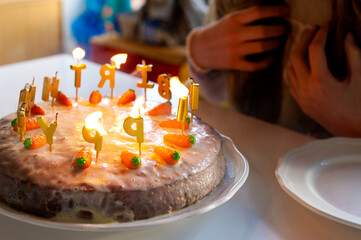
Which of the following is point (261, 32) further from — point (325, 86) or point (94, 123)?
point (94, 123)

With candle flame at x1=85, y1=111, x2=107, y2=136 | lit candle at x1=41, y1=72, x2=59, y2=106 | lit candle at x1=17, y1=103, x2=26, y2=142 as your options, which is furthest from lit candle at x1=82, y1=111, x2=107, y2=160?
lit candle at x1=41, y1=72, x2=59, y2=106

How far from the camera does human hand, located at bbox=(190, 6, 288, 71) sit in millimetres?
1307

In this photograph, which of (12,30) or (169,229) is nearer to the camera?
(169,229)

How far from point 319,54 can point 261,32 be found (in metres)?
0.20

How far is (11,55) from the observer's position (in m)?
3.96

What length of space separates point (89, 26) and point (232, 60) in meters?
2.98

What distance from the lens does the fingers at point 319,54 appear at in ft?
3.85

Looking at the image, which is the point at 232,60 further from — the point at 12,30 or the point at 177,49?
the point at 12,30

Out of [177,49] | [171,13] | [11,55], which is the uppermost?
[171,13]

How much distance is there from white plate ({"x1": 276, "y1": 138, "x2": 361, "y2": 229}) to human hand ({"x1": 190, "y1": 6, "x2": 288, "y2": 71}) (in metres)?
0.38

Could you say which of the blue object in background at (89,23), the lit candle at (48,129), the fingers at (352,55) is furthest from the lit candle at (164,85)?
the blue object in background at (89,23)

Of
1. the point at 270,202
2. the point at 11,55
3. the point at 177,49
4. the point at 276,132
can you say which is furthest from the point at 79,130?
the point at 11,55

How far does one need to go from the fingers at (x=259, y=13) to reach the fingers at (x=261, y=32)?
0.08ft

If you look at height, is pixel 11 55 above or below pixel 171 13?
below
